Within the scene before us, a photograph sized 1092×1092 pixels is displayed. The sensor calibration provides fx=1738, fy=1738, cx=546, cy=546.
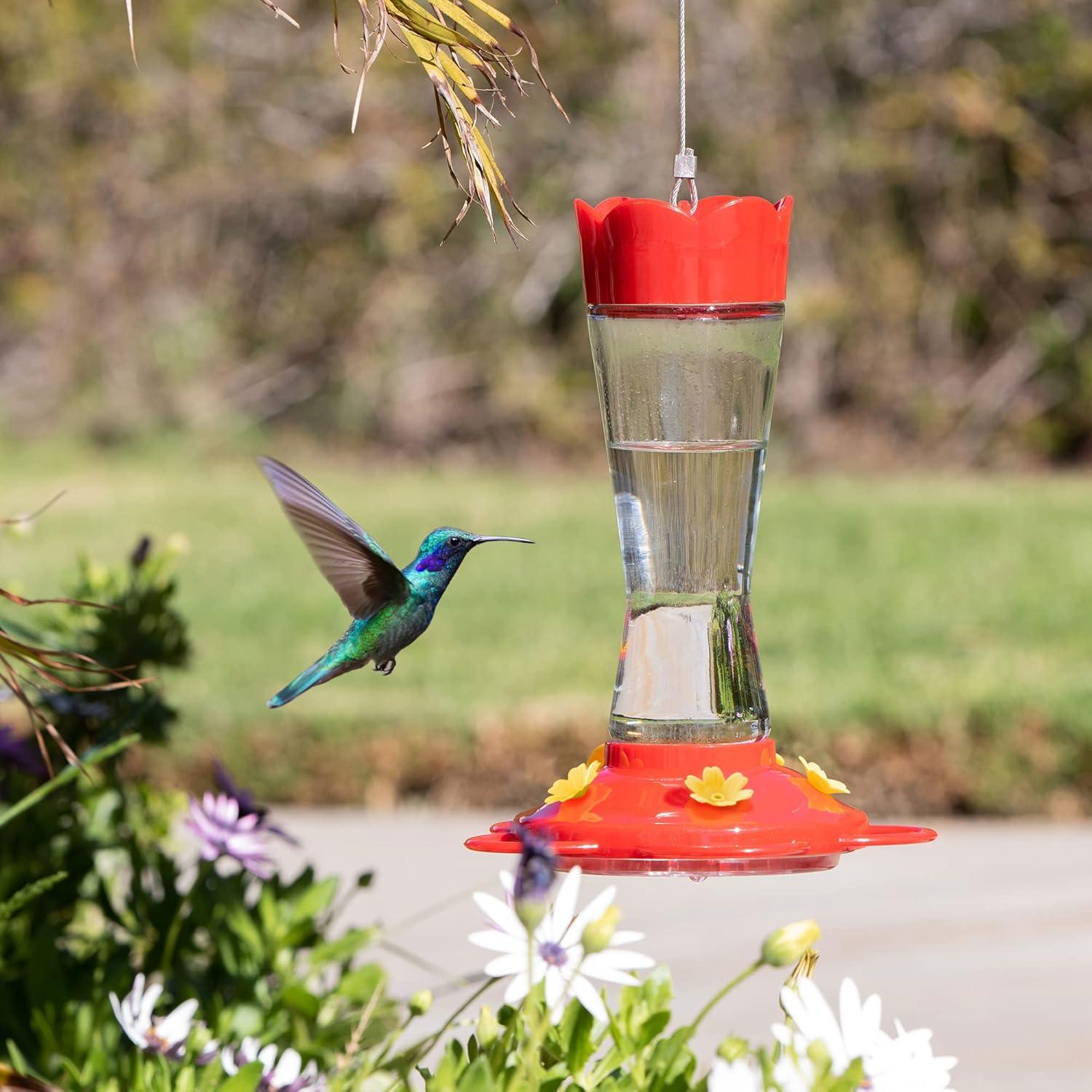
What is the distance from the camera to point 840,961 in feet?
14.0

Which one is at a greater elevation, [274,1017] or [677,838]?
[677,838]

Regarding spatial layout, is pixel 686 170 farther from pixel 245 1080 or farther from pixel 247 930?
pixel 247 930

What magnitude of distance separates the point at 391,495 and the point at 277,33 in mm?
4415

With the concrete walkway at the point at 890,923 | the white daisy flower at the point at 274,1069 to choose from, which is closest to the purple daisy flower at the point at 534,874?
the white daisy flower at the point at 274,1069

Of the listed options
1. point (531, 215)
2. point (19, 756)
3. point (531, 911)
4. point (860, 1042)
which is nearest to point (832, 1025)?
point (860, 1042)

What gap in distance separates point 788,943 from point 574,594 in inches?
247

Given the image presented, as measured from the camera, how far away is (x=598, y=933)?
1479 millimetres

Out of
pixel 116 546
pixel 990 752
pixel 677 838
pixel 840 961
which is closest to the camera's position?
pixel 677 838

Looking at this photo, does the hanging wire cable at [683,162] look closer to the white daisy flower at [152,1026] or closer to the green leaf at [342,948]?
the white daisy flower at [152,1026]

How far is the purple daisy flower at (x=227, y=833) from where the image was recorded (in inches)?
101

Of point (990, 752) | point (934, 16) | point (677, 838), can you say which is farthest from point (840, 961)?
point (934, 16)

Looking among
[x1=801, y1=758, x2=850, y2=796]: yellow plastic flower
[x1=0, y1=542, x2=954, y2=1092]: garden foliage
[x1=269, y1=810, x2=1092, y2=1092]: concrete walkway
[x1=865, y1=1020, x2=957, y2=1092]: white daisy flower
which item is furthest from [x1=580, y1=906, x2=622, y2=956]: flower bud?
[x1=269, y1=810, x2=1092, y2=1092]: concrete walkway

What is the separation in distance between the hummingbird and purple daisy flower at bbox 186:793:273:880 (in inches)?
24.0

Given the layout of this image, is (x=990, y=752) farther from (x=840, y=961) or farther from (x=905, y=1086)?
(x=905, y=1086)
